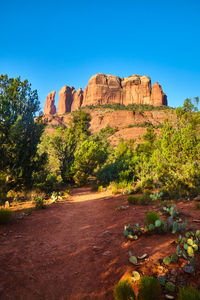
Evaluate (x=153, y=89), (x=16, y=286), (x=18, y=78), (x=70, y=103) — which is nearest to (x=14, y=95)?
(x=18, y=78)

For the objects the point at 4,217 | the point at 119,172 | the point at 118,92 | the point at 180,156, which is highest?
the point at 118,92

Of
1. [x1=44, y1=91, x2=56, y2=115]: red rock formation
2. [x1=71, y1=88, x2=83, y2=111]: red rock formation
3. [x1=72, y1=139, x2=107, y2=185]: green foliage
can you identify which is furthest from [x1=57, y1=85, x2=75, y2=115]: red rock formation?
[x1=72, y1=139, x2=107, y2=185]: green foliage

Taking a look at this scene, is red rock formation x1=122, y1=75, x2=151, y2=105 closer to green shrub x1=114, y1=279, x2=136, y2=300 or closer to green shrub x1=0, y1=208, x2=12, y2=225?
green shrub x1=0, y1=208, x2=12, y2=225

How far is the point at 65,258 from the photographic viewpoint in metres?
3.47

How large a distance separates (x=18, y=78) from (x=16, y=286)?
10.9 m

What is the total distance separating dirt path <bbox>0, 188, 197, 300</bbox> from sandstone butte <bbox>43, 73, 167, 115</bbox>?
119 m

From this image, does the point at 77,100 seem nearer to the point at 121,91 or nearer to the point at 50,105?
the point at 50,105

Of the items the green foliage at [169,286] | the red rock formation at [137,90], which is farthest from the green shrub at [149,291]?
the red rock formation at [137,90]

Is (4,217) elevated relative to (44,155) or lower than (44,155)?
lower

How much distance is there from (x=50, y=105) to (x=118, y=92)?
67414 millimetres

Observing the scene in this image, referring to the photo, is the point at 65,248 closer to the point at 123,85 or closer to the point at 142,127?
the point at 142,127

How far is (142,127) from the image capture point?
69375 mm

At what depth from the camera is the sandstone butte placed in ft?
384

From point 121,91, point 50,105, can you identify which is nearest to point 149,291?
point 121,91
